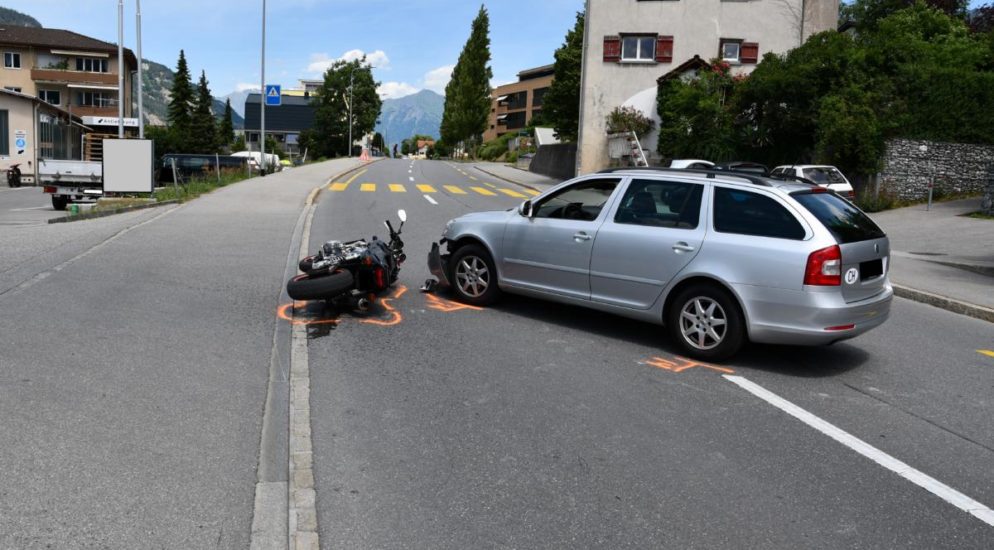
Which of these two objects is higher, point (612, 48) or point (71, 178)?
point (612, 48)

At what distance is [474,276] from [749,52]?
32.6 meters

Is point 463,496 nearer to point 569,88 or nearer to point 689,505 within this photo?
point 689,505

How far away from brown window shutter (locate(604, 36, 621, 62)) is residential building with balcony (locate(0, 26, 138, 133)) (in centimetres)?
5226

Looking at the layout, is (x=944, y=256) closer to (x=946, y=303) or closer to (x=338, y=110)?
(x=946, y=303)

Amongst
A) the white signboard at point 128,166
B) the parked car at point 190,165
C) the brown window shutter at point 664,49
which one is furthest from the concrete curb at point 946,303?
the brown window shutter at point 664,49

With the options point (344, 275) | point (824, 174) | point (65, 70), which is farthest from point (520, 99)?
point (344, 275)

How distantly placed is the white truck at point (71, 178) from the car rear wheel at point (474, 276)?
18942 millimetres

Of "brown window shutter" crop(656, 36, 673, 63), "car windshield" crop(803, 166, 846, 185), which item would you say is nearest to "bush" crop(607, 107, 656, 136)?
"brown window shutter" crop(656, 36, 673, 63)

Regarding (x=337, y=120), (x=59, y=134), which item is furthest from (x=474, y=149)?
(x=59, y=134)

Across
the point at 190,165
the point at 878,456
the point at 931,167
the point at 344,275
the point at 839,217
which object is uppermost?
the point at 931,167

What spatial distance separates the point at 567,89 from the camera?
64.4 meters

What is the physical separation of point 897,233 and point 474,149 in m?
71.8

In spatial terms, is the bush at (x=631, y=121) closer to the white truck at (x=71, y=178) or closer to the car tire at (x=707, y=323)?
the white truck at (x=71, y=178)

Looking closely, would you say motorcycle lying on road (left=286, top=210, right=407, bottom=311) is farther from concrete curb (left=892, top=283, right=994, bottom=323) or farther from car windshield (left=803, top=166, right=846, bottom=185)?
car windshield (left=803, top=166, right=846, bottom=185)
